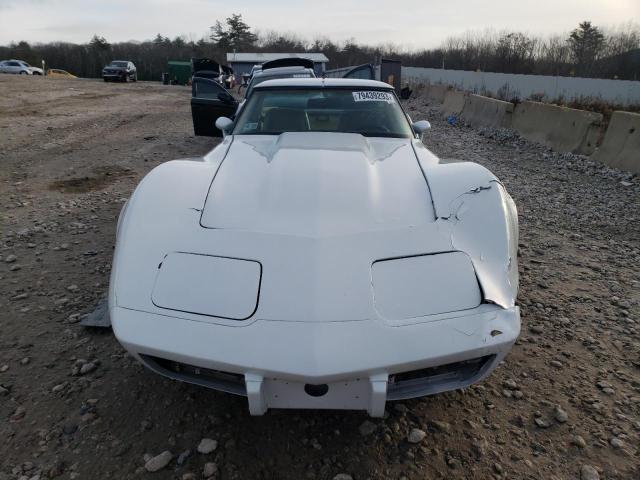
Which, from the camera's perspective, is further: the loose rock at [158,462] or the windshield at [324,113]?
the windshield at [324,113]

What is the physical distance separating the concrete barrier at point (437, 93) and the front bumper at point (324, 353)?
1481 cm

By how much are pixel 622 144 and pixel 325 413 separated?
633 cm

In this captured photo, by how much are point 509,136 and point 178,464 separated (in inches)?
345

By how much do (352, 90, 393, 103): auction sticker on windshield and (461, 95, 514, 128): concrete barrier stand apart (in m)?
6.84

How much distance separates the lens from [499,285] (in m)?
1.86

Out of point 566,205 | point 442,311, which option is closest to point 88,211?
point 442,311

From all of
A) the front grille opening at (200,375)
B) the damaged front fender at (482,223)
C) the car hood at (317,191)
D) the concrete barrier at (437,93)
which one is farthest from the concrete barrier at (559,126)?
the front grille opening at (200,375)

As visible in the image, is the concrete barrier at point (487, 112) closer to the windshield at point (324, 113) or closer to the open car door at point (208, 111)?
the open car door at point (208, 111)

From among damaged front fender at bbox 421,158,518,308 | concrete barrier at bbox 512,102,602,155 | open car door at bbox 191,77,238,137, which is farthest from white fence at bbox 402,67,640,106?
damaged front fender at bbox 421,158,518,308

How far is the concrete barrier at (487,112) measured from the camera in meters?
9.54

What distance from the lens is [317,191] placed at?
7.09 feet

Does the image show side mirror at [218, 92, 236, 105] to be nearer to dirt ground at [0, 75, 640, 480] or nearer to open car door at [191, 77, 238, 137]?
open car door at [191, 77, 238, 137]

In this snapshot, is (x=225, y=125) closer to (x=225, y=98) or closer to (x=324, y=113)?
(x=324, y=113)

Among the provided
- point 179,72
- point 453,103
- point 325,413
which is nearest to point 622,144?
point 325,413
